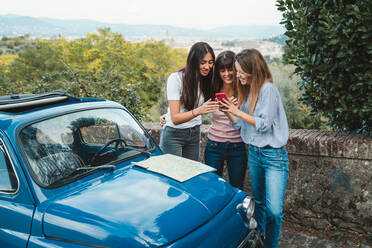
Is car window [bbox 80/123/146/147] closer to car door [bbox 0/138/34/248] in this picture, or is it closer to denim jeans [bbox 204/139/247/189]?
car door [bbox 0/138/34/248]

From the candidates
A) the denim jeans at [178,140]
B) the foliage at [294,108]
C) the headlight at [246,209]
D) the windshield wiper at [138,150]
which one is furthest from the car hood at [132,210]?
the foliage at [294,108]

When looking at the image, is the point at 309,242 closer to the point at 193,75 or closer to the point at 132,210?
the point at 193,75

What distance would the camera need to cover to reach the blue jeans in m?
3.25

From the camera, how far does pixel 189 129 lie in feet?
12.6

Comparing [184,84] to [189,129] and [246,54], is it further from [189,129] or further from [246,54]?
[246,54]

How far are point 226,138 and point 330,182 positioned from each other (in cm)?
160

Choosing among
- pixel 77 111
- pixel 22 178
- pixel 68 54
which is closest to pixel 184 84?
pixel 77 111

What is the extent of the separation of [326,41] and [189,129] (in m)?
1.89

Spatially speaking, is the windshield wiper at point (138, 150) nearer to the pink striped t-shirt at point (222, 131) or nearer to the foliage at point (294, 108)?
the pink striped t-shirt at point (222, 131)

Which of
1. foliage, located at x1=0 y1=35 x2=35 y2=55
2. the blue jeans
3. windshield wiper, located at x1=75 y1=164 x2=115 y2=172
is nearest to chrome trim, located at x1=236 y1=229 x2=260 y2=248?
the blue jeans

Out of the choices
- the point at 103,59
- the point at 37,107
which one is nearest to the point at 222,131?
the point at 37,107

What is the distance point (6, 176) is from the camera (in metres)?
2.54

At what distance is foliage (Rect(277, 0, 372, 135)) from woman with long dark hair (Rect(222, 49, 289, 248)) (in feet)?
3.56

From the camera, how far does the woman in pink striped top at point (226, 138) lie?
363cm
